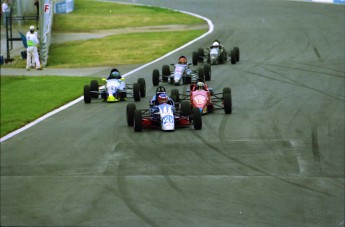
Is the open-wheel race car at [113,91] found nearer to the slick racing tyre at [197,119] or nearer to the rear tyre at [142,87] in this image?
the rear tyre at [142,87]

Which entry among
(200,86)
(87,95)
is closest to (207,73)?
(87,95)

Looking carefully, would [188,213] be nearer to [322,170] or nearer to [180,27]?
[322,170]

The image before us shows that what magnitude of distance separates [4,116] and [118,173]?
841 centimetres

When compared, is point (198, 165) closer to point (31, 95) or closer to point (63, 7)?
point (31, 95)

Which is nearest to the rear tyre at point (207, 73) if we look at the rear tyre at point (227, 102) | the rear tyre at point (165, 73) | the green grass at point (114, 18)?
the rear tyre at point (165, 73)

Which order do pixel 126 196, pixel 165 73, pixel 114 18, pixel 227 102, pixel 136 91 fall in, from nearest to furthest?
pixel 126 196 → pixel 227 102 → pixel 136 91 → pixel 165 73 → pixel 114 18

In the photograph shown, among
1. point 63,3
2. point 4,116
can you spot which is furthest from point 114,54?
point 4,116

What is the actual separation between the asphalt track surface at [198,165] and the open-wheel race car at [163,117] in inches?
11.1

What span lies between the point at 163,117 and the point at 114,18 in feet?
105

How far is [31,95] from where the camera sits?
2734 centimetres

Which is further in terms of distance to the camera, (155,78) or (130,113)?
(155,78)

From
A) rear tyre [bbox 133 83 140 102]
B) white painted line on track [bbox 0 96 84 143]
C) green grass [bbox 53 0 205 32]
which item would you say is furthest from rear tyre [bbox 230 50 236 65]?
green grass [bbox 53 0 205 32]

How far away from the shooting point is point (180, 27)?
46.7 m

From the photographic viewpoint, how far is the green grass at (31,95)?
22.8 metres
